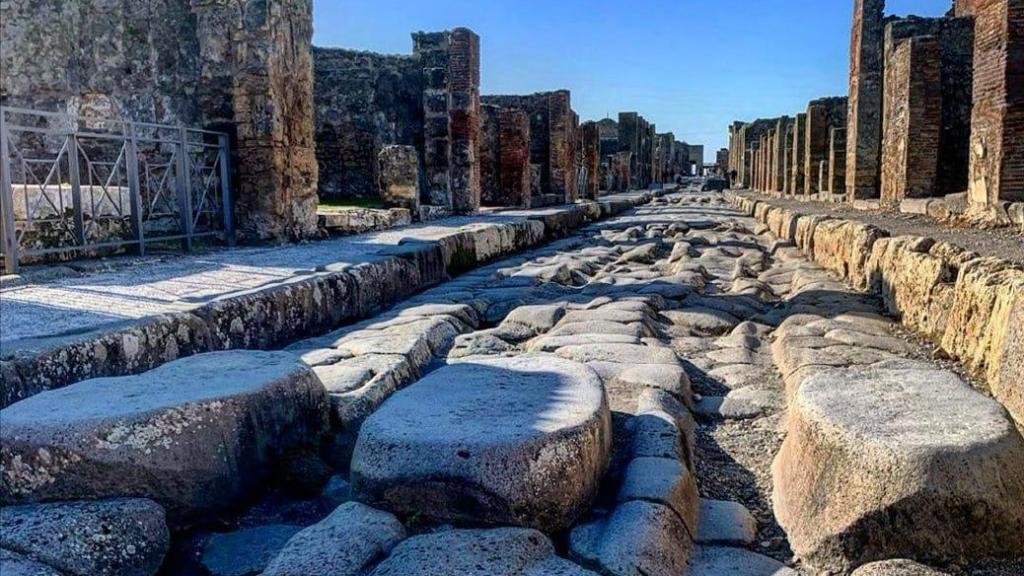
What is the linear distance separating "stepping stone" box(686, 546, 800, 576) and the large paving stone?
9 cm

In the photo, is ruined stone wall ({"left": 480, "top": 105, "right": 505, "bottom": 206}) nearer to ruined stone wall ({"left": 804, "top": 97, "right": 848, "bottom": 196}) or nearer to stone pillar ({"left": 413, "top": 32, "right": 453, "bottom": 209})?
stone pillar ({"left": 413, "top": 32, "right": 453, "bottom": 209})

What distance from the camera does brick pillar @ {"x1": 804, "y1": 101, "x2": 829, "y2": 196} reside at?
21781 millimetres

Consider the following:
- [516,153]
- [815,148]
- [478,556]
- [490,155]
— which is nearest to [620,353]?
[478,556]

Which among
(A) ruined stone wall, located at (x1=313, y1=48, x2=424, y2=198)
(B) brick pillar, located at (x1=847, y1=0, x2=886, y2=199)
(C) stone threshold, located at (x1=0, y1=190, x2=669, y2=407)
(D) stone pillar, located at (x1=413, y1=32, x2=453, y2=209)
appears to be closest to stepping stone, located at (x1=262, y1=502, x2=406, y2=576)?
(C) stone threshold, located at (x1=0, y1=190, x2=669, y2=407)

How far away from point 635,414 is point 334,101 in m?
13.8

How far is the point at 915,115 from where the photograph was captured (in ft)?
42.8

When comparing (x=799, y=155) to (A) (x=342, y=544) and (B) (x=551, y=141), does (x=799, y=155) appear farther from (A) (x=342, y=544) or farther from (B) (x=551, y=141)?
(A) (x=342, y=544)

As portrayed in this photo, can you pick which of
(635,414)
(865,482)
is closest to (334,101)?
(635,414)

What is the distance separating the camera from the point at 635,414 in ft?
9.45

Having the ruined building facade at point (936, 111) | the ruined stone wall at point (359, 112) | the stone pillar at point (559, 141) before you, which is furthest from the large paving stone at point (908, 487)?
the stone pillar at point (559, 141)

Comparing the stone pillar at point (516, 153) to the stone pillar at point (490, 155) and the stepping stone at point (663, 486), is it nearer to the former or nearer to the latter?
the stone pillar at point (490, 155)

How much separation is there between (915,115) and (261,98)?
1076 centimetres

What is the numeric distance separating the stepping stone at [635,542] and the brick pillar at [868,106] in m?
16.0

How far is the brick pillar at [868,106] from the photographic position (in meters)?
16.3
